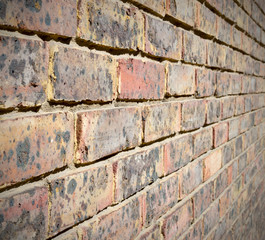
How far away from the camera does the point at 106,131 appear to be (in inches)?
19.9

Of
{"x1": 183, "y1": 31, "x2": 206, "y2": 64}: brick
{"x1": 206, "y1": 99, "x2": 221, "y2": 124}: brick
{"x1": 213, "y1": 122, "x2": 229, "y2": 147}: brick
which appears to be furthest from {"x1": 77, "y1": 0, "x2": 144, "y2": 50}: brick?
{"x1": 213, "y1": 122, "x2": 229, "y2": 147}: brick

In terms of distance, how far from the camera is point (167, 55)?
0.68 m

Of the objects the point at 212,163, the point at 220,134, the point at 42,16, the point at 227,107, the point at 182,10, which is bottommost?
the point at 212,163

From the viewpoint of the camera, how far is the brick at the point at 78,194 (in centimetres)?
42

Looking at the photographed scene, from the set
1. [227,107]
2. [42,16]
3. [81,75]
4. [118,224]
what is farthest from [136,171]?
[227,107]

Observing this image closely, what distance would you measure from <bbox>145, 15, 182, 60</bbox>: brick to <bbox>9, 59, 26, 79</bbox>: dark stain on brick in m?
0.32

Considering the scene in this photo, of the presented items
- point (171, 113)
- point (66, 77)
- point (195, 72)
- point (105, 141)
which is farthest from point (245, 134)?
point (66, 77)

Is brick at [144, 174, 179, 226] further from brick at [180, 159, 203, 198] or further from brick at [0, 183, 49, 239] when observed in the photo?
brick at [0, 183, 49, 239]

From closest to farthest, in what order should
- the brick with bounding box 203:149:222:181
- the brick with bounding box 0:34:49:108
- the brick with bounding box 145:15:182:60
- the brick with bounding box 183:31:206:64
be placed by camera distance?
1. the brick with bounding box 0:34:49:108
2. the brick with bounding box 145:15:182:60
3. the brick with bounding box 183:31:206:64
4. the brick with bounding box 203:149:222:181

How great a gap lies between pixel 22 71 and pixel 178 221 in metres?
0.61

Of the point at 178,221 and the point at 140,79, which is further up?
the point at 140,79

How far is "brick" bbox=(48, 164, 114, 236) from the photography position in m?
0.42

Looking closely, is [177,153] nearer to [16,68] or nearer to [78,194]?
[78,194]

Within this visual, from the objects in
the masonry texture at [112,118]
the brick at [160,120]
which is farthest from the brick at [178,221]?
the brick at [160,120]
